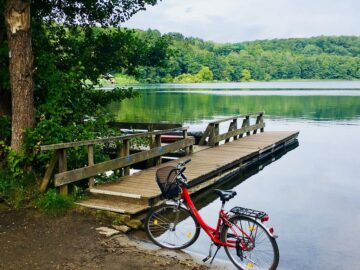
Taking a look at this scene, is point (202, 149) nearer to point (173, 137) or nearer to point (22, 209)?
point (173, 137)

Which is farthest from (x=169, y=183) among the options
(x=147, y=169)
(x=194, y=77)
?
(x=194, y=77)

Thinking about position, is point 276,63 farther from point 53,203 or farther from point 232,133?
point 53,203

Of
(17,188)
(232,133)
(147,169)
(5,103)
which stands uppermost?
(5,103)

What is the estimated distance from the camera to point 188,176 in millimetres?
10883

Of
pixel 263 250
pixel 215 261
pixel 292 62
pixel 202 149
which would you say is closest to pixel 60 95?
pixel 215 261

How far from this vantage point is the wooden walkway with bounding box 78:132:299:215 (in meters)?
8.21

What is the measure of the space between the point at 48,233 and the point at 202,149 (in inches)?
376

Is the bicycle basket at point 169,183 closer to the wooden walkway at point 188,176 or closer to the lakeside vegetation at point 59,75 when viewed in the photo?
the wooden walkway at point 188,176

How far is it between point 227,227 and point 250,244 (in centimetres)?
39

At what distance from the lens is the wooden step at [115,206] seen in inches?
305

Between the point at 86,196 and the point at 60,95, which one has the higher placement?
the point at 60,95

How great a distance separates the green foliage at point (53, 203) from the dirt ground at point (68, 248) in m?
0.21

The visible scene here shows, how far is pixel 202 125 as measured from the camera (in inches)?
1324

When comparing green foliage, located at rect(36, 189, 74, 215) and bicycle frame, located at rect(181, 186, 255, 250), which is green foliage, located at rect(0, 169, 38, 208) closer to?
green foliage, located at rect(36, 189, 74, 215)
